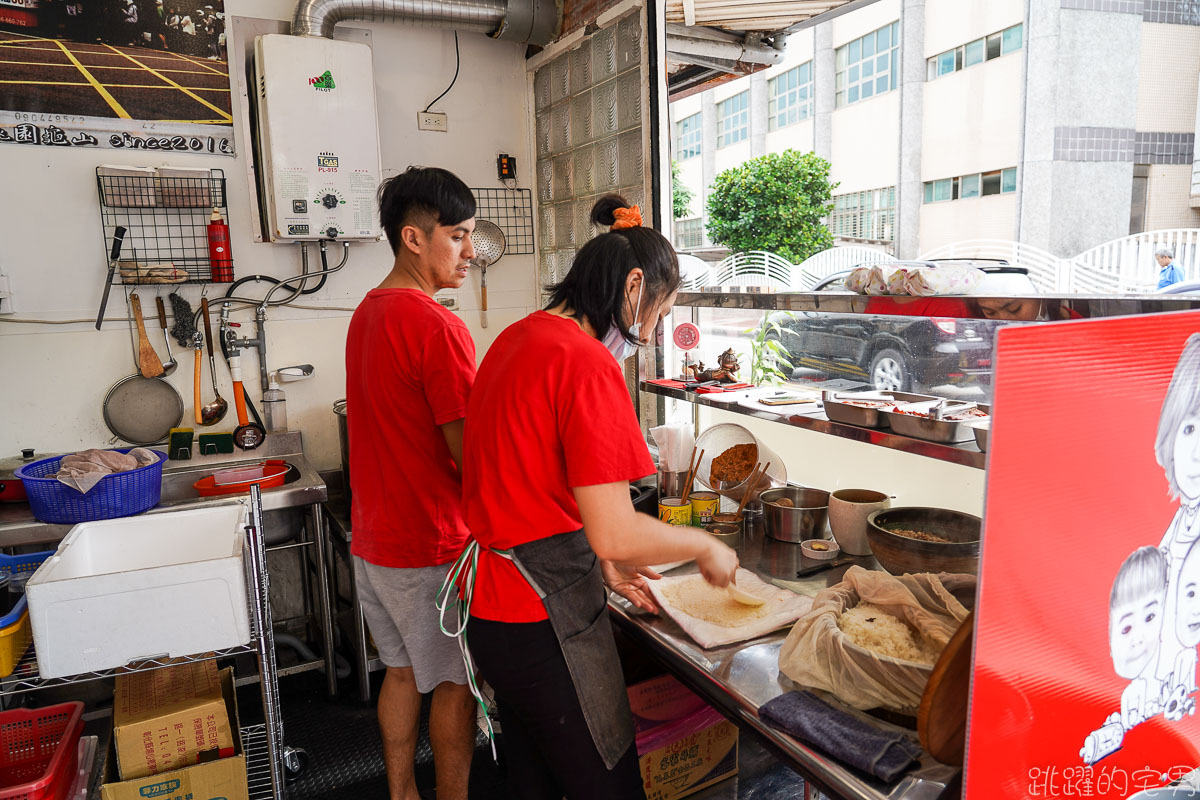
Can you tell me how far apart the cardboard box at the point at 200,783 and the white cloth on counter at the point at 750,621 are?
4.21ft

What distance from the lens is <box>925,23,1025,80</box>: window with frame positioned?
10047mm

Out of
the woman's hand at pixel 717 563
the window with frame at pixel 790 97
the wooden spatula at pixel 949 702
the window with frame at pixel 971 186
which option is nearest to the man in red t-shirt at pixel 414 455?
the woman's hand at pixel 717 563

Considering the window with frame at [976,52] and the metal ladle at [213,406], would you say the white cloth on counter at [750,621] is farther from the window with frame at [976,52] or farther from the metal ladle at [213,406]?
the window with frame at [976,52]

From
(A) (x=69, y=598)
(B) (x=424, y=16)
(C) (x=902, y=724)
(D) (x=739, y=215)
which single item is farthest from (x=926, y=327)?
(D) (x=739, y=215)

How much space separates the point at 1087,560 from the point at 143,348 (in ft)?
10.6

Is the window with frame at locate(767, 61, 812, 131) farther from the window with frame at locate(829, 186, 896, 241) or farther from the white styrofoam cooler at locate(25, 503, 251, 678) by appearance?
the white styrofoam cooler at locate(25, 503, 251, 678)

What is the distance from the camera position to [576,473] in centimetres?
125

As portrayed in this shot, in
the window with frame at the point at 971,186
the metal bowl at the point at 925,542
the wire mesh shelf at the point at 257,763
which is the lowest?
the wire mesh shelf at the point at 257,763

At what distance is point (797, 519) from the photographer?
2.04 m

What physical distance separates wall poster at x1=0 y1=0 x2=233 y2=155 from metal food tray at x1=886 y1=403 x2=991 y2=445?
284 cm

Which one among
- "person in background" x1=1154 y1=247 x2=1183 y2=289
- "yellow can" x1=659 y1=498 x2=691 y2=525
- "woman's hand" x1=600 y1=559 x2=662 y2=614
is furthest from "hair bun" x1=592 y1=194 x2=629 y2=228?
"person in background" x1=1154 y1=247 x2=1183 y2=289

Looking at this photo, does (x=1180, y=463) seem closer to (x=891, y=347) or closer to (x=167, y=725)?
(x=167, y=725)

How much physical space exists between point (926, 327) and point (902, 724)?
3.10 meters

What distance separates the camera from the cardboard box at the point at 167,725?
6.49 ft
